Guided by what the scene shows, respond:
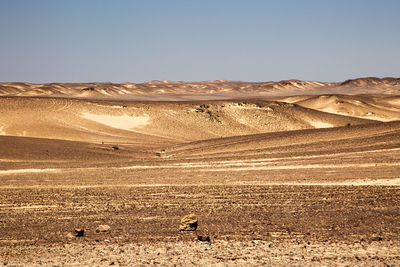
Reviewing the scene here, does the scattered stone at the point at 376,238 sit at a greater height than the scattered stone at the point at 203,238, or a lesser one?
greater

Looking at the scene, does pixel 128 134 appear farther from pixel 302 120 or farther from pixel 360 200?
pixel 360 200

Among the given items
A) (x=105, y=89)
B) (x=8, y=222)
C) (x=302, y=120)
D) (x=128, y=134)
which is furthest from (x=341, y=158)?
(x=105, y=89)

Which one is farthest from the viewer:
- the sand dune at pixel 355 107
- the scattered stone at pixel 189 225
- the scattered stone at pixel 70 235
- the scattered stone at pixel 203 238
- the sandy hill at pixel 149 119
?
the sand dune at pixel 355 107

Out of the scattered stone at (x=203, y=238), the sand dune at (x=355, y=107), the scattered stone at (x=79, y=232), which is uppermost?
the sand dune at (x=355, y=107)

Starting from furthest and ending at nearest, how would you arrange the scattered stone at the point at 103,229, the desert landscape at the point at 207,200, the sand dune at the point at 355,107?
the sand dune at the point at 355,107 < the scattered stone at the point at 103,229 < the desert landscape at the point at 207,200

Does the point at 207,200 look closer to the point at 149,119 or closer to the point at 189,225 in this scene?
the point at 189,225

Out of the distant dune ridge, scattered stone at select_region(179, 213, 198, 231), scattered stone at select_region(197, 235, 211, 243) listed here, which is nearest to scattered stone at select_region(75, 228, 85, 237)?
scattered stone at select_region(179, 213, 198, 231)

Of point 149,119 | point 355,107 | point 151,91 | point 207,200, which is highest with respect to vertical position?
point 355,107

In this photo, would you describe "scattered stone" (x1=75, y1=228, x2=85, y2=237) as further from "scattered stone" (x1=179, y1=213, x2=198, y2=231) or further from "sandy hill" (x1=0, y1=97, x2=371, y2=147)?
"sandy hill" (x1=0, y1=97, x2=371, y2=147)

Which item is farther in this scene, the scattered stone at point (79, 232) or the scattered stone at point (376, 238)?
the scattered stone at point (79, 232)

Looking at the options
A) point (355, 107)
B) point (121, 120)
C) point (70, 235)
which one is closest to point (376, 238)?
point (70, 235)

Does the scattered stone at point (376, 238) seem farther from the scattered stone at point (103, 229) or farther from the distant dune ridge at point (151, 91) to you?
the distant dune ridge at point (151, 91)

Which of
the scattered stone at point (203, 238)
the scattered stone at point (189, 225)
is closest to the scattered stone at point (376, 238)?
the scattered stone at point (203, 238)

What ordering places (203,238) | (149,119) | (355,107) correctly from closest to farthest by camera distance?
(203,238), (149,119), (355,107)
